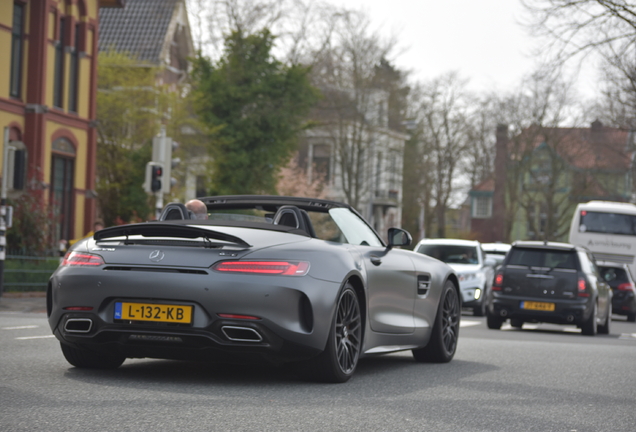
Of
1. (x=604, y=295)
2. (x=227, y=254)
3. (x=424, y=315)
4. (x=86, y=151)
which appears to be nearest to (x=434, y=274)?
(x=424, y=315)

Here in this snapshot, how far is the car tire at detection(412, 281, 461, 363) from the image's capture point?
9.66 m

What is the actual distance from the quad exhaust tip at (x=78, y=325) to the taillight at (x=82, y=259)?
371mm

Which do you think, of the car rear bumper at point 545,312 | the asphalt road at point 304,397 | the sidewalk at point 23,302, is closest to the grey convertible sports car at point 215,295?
the asphalt road at point 304,397

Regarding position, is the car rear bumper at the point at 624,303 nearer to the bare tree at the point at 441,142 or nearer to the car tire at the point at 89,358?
the car tire at the point at 89,358

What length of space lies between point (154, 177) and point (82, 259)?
649 inches

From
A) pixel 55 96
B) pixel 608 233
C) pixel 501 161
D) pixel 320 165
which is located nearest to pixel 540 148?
pixel 501 161

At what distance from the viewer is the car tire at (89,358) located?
25.1 ft

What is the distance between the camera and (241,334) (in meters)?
6.94

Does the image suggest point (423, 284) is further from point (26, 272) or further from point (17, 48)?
point (17, 48)

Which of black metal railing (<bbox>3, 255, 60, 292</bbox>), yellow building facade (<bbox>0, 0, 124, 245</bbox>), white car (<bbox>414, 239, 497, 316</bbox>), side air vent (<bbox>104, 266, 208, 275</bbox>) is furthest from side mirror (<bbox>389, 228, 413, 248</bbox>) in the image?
yellow building facade (<bbox>0, 0, 124, 245</bbox>)

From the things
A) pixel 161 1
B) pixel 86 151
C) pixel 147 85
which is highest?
pixel 161 1

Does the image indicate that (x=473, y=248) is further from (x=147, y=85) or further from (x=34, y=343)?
(x=147, y=85)

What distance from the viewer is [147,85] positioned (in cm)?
4234

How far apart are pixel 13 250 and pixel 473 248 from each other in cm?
1021
